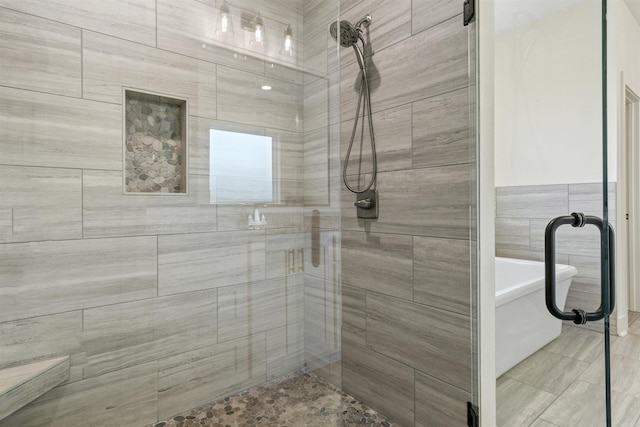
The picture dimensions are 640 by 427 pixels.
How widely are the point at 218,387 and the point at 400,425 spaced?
3.08 feet

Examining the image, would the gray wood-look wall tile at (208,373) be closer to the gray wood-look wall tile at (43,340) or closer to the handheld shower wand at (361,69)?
the gray wood-look wall tile at (43,340)

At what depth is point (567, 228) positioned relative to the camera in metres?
1.08

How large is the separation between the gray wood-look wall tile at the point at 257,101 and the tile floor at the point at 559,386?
4.08 feet

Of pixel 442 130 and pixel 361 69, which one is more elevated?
pixel 361 69

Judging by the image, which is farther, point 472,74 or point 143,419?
point 472,74

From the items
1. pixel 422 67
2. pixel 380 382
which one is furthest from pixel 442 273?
pixel 422 67

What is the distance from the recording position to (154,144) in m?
1.15

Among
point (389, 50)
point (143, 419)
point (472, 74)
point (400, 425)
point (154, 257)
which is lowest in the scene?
point (400, 425)

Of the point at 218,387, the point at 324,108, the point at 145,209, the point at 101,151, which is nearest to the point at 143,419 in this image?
the point at 218,387

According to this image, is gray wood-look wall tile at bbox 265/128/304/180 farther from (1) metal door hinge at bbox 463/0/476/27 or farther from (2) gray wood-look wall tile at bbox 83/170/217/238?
(1) metal door hinge at bbox 463/0/476/27

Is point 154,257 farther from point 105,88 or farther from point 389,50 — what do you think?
point 389,50

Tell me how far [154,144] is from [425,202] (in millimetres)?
1131

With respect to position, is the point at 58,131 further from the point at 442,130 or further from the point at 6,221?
the point at 442,130

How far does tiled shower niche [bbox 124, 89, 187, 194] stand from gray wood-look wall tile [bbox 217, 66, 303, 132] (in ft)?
0.52
